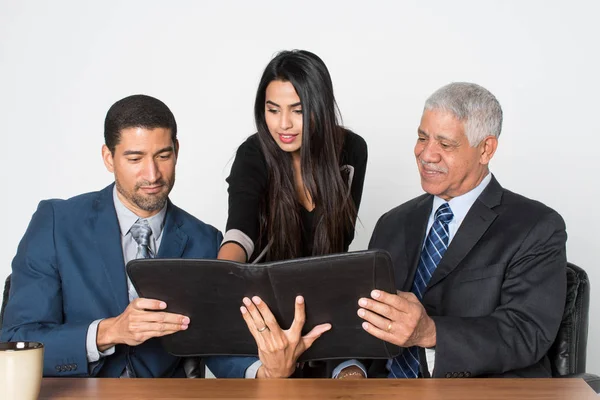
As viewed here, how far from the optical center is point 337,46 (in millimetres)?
5176

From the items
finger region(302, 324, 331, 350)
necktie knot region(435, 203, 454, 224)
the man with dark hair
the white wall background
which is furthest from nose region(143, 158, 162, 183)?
the white wall background

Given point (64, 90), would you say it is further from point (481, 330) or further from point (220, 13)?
point (481, 330)

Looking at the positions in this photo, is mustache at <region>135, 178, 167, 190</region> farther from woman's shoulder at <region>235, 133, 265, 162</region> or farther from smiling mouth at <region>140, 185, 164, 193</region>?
woman's shoulder at <region>235, 133, 265, 162</region>

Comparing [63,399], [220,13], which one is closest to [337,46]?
[220,13]

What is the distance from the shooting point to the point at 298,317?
7.89 ft

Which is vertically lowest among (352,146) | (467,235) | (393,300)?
(393,300)

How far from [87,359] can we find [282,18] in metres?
3.02

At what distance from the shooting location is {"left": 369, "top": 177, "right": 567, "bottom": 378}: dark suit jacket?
271 cm

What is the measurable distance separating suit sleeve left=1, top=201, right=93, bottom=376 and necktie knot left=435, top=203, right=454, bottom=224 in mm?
1257

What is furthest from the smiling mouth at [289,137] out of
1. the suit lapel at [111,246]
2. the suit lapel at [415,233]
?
the suit lapel at [111,246]

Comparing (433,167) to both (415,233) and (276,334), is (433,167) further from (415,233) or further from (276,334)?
(276,334)

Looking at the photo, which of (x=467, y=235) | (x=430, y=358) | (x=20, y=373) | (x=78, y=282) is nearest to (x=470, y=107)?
(x=467, y=235)

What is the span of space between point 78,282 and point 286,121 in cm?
108

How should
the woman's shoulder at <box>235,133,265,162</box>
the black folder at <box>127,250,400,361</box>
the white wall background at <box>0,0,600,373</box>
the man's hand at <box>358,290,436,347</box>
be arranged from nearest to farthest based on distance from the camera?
the black folder at <box>127,250,400,361</box>, the man's hand at <box>358,290,436,347</box>, the woman's shoulder at <box>235,133,265,162</box>, the white wall background at <box>0,0,600,373</box>
